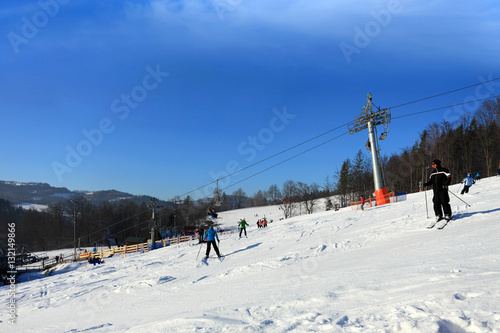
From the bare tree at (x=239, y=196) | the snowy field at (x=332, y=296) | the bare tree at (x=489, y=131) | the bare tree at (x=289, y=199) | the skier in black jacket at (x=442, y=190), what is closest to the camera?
the snowy field at (x=332, y=296)

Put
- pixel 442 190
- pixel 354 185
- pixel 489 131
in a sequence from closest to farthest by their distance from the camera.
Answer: pixel 442 190
pixel 489 131
pixel 354 185

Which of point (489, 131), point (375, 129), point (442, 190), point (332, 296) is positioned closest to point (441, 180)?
point (442, 190)

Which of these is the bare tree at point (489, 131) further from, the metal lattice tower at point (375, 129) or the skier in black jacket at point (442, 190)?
the skier in black jacket at point (442, 190)

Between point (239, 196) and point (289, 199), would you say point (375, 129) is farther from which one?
point (239, 196)

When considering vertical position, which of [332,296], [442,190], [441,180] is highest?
[441,180]

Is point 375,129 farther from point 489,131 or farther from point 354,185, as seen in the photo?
point 354,185

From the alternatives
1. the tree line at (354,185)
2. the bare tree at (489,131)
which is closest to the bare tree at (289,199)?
the tree line at (354,185)

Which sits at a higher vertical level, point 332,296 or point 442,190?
point 442,190

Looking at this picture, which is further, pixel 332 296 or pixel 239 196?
pixel 239 196

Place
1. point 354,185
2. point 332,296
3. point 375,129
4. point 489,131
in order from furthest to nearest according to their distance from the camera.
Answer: point 354,185
point 489,131
point 375,129
point 332,296

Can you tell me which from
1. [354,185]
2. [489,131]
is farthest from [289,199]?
[489,131]

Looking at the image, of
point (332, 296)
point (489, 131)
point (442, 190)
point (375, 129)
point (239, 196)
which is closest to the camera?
point (332, 296)

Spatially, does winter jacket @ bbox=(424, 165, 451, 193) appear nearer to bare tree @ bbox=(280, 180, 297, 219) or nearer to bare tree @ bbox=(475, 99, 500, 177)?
bare tree @ bbox=(475, 99, 500, 177)

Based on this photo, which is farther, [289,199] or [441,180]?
[289,199]
